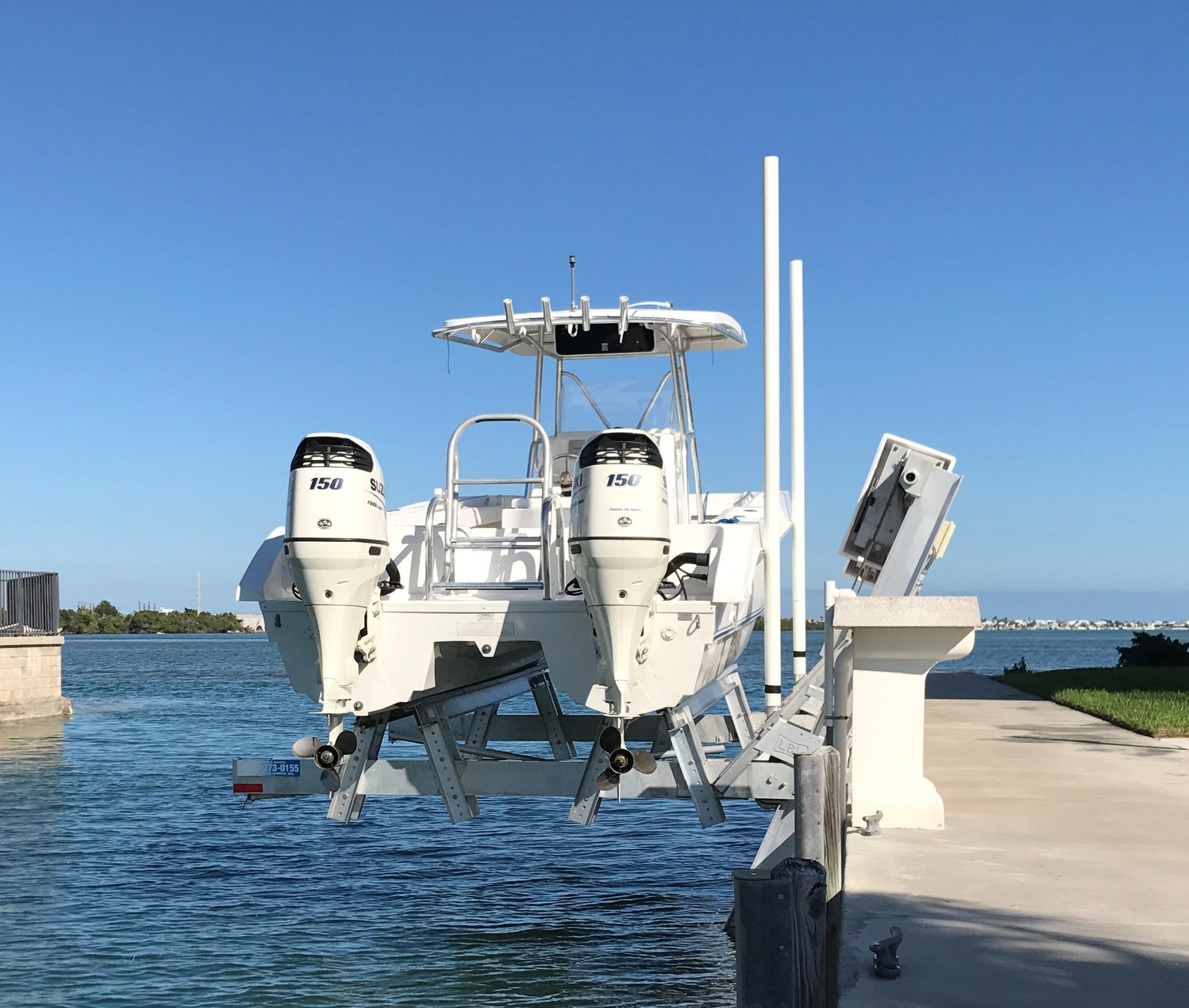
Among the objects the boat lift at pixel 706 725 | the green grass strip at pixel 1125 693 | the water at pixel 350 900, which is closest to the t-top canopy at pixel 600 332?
the boat lift at pixel 706 725

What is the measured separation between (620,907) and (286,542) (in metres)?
4.79

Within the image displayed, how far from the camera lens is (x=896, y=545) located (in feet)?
29.3

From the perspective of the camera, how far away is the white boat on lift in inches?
277

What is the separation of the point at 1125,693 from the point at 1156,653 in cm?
1023

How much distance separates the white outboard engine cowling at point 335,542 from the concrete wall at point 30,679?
23396mm

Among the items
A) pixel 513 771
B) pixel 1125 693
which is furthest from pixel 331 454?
pixel 1125 693

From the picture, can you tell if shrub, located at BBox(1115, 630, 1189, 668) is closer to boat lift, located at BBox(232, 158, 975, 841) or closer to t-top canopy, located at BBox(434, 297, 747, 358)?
boat lift, located at BBox(232, 158, 975, 841)

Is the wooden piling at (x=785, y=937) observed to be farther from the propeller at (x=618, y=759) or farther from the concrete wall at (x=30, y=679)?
the concrete wall at (x=30, y=679)

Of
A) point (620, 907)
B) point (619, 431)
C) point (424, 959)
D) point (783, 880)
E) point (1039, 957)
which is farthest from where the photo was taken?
point (620, 907)

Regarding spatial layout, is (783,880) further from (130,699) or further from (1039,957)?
(130,699)

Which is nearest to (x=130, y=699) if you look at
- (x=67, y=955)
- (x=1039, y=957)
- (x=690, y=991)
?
(x=67, y=955)

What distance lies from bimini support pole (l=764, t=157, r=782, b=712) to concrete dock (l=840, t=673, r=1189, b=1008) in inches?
59.5

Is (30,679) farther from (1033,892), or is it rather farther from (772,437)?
(1033,892)

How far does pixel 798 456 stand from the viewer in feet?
38.5
